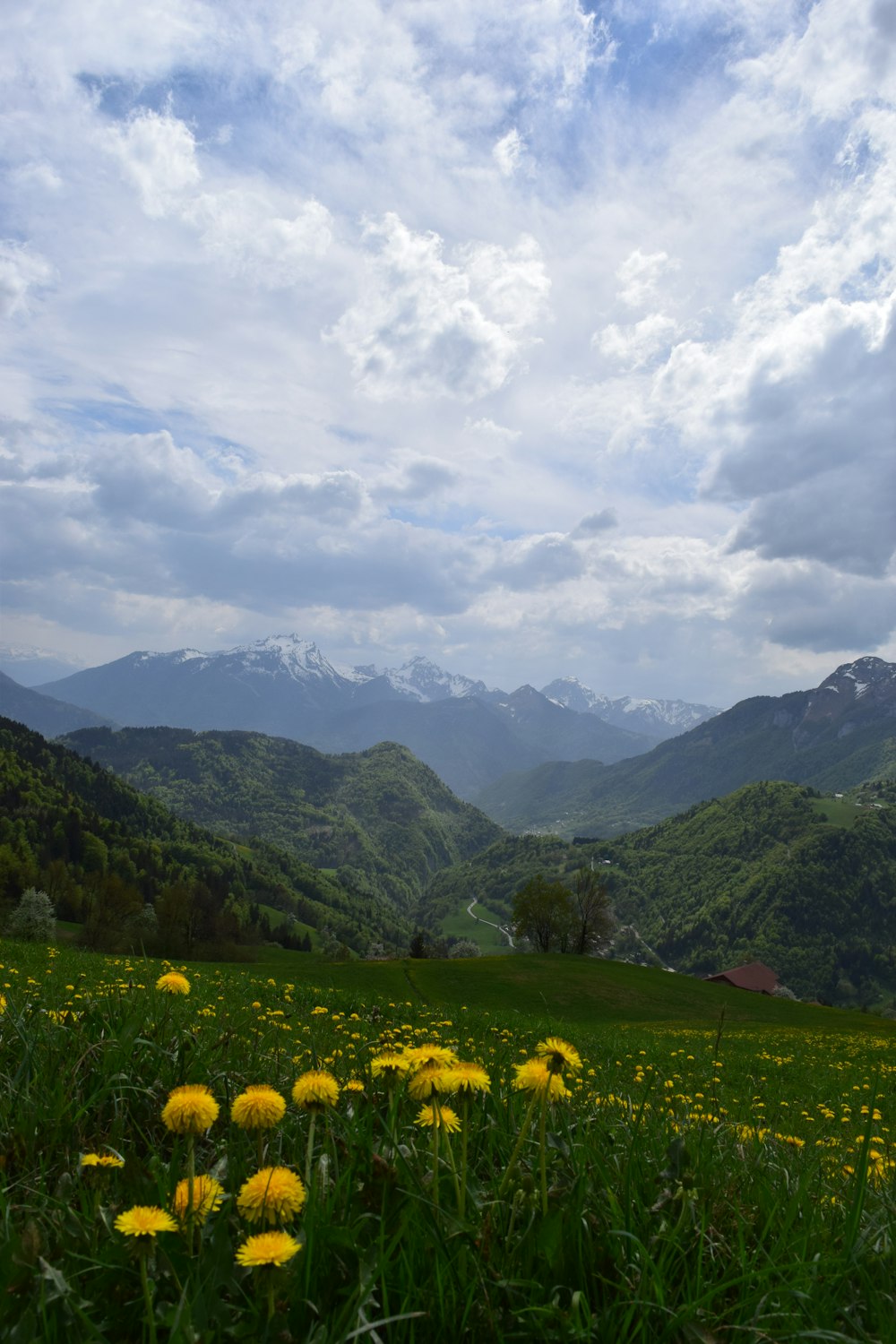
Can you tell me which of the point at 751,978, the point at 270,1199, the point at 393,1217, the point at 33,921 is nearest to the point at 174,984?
the point at 393,1217

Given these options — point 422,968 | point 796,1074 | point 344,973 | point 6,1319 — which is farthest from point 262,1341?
point 422,968

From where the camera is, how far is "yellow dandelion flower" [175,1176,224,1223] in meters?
1.83

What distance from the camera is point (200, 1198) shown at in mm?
1887

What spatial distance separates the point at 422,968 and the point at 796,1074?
4657cm

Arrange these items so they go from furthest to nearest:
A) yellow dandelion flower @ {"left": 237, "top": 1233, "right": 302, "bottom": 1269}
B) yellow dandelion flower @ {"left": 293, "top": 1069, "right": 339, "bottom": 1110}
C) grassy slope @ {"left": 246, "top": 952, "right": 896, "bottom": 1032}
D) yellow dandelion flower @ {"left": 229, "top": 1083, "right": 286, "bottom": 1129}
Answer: grassy slope @ {"left": 246, "top": 952, "right": 896, "bottom": 1032}, yellow dandelion flower @ {"left": 293, "top": 1069, "right": 339, "bottom": 1110}, yellow dandelion flower @ {"left": 229, "top": 1083, "right": 286, "bottom": 1129}, yellow dandelion flower @ {"left": 237, "top": 1233, "right": 302, "bottom": 1269}

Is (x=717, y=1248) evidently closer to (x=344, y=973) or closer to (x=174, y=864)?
(x=344, y=973)

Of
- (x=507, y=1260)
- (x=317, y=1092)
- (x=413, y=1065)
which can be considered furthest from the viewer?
(x=413, y=1065)

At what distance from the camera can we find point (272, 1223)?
1794 mm

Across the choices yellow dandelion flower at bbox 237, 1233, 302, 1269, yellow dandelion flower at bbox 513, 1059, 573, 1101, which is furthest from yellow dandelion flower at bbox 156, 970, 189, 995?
yellow dandelion flower at bbox 237, 1233, 302, 1269

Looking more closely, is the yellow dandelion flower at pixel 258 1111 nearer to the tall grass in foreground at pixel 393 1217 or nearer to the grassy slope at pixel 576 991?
the tall grass in foreground at pixel 393 1217

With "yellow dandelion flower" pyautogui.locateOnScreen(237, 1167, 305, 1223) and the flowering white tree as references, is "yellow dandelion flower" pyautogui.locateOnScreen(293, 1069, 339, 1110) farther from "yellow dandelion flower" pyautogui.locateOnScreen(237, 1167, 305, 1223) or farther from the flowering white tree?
the flowering white tree

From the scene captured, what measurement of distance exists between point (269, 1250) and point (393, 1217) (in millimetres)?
708

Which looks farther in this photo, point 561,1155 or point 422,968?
point 422,968

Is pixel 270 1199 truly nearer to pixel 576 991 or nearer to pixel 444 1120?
pixel 444 1120
